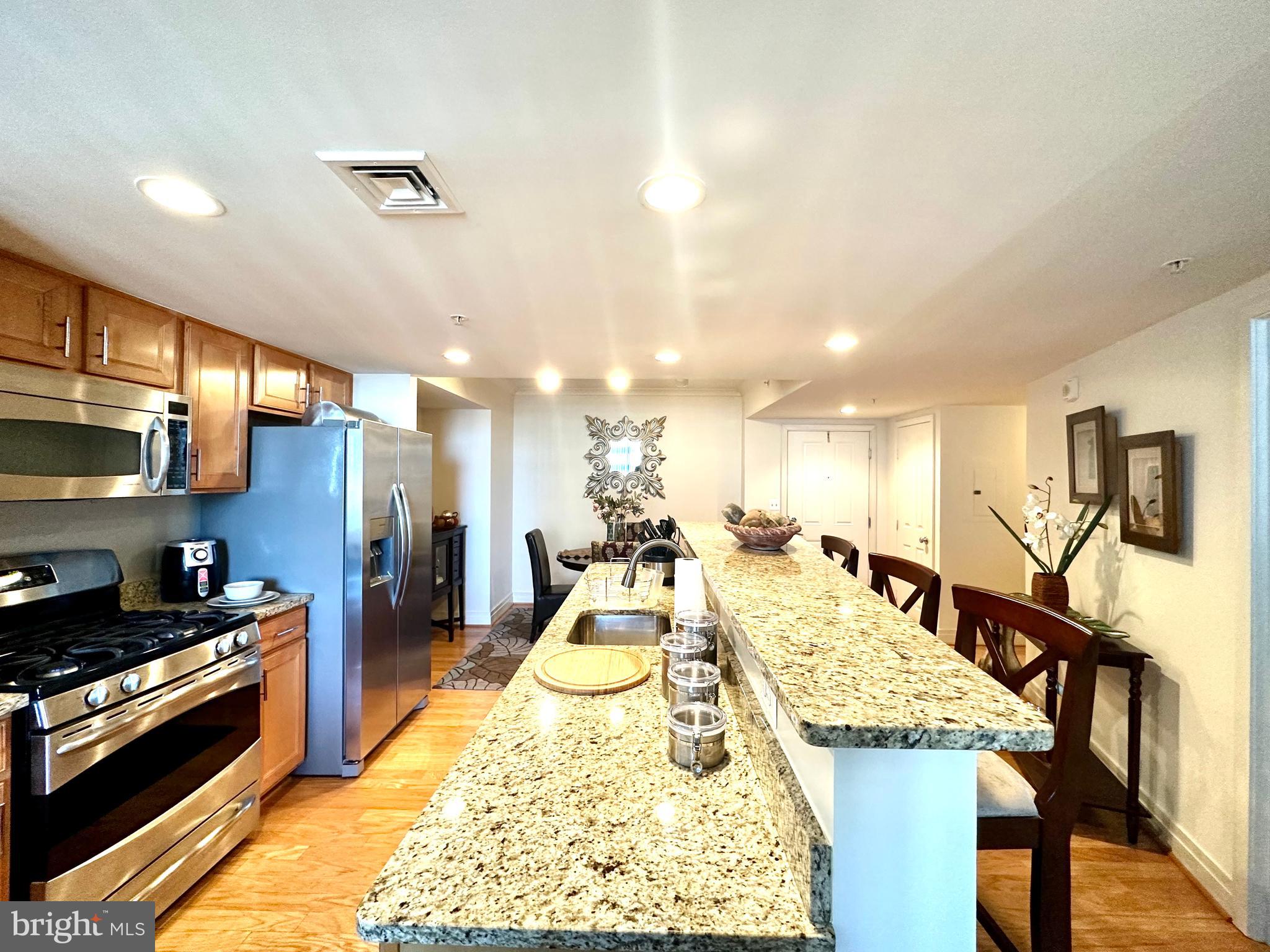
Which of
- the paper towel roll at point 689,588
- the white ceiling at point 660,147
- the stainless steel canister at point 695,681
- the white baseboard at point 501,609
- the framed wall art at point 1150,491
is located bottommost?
the white baseboard at point 501,609

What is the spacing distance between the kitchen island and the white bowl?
1.92m

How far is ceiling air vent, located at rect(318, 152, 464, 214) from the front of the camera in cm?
102

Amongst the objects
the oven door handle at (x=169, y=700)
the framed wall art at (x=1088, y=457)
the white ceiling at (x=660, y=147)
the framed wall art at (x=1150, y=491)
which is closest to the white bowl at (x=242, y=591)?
the oven door handle at (x=169, y=700)

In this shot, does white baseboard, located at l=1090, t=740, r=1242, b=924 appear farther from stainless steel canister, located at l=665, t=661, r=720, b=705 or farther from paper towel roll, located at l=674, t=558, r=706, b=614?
stainless steel canister, located at l=665, t=661, r=720, b=705

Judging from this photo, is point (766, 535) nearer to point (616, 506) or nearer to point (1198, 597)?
point (1198, 597)

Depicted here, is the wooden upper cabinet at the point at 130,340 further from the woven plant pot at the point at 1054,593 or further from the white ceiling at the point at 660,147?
the woven plant pot at the point at 1054,593

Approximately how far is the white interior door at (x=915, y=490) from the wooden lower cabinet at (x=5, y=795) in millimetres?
5333

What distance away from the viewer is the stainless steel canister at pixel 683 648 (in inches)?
45.9

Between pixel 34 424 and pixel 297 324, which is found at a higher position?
pixel 297 324

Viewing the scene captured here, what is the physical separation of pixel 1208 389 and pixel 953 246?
4.48ft

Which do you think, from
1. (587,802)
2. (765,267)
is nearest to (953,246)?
(765,267)

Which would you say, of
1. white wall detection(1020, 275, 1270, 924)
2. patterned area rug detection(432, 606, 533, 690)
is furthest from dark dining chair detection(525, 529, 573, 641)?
white wall detection(1020, 275, 1270, 924)

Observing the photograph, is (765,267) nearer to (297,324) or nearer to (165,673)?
(297,324)

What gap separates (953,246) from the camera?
1.38 meters
